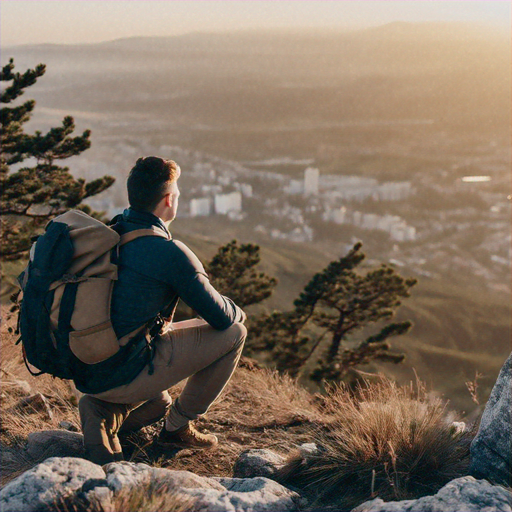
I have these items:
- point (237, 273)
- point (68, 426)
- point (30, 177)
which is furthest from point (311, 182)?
point (68, 426)

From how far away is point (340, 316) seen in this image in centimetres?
1970

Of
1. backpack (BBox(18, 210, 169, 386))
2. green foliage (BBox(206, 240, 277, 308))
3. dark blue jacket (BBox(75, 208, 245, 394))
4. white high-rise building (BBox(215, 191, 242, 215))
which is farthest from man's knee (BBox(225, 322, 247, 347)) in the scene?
white high-rise building (BBox(215, 191, 242, 215))

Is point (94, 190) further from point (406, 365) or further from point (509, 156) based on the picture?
point (509, 156)

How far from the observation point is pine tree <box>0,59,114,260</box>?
12203 mm

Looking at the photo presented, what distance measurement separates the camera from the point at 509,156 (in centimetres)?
19412

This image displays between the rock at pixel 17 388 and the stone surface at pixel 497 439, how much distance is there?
3.53m

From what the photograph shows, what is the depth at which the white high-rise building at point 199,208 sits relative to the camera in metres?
150

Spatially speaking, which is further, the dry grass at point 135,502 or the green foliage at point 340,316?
the green foliage at point 340,316

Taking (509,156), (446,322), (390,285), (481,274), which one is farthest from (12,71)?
(509,156)

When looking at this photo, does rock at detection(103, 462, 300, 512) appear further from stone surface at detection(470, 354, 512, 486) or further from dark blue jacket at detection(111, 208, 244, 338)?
stone surface at detection(470, 354, 512, 486)

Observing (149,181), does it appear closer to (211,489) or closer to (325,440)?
(211,489)

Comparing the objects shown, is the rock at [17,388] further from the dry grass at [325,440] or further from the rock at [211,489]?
the rock at [211,489]

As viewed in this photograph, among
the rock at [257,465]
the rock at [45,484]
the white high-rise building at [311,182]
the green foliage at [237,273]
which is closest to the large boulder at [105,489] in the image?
the rock at [45,484]

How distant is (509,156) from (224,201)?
338ft
